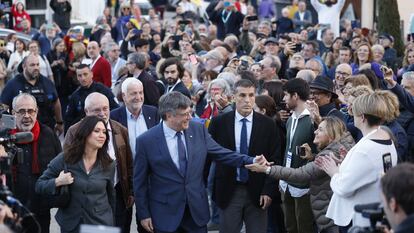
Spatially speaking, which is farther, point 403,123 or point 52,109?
point 52,109

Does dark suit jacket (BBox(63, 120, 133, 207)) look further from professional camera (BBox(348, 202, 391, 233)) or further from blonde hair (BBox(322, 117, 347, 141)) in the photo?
professional camera (BBox(348, 202, 391, 233))

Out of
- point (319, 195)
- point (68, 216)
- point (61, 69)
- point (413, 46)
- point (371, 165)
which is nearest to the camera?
point (371, 165)

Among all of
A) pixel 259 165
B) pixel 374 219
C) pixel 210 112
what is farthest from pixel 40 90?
pixel 374 219

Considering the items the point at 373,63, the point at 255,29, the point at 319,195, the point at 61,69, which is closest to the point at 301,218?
the point at 319,195

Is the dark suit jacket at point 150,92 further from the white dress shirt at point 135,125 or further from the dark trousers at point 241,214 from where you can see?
the dark trousers at point 241,214

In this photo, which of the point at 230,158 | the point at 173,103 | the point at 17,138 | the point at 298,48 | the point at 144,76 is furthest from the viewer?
the point at 298,48

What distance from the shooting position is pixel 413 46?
1609cm

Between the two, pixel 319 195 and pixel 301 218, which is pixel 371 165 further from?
pixel 301 218

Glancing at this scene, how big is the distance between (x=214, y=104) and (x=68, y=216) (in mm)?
3759

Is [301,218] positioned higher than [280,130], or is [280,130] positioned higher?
[280,130]

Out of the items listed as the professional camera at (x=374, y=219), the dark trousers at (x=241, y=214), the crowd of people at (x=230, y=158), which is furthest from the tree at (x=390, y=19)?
the professional camera at (x=374, y=219)

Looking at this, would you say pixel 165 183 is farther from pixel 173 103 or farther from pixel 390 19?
pixel 390 19

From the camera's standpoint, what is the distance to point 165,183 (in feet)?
29.4

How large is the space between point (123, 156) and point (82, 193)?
3.81ft
